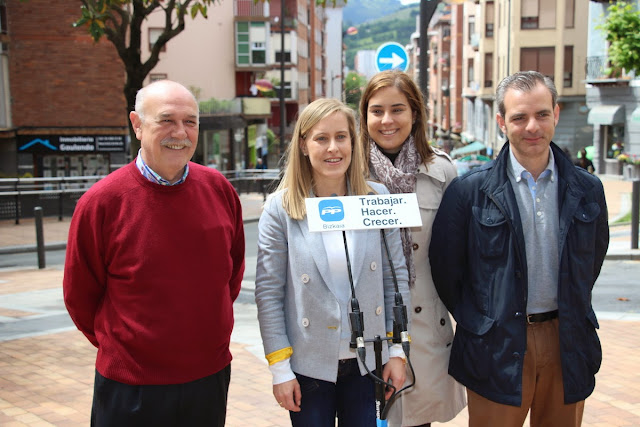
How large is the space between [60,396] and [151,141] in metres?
3.38

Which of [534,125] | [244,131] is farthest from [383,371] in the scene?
[244,131]

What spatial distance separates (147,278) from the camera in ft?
9.67

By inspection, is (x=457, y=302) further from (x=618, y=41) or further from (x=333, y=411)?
(x=618, y=41)

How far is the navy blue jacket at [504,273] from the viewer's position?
3.33 metres

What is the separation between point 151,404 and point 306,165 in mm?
1230

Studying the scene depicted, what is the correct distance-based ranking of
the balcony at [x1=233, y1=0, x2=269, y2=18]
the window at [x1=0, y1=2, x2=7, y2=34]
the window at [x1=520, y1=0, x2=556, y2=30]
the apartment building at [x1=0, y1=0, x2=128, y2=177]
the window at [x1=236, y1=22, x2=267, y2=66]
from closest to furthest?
the window at [x1=0, y1=2, x2=7, y2=34] < the apartment building at [x1=0, y1=0, x2=128, y2=177] < the window at [x1=236, y1=22, x2=267, y2=66] < the balcony at [x1=233, y1=0, x2=269, y2=18] < the window at [x1=520, y1=0, x2=556, y2=30]

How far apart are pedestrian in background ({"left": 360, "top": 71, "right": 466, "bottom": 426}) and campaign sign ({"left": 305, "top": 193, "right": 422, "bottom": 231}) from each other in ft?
1.47

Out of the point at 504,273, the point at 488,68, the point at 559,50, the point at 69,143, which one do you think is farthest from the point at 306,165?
the point at 488,68

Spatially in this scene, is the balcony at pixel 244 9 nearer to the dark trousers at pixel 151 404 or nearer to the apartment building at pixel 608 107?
the apartment building at pixel 608 107

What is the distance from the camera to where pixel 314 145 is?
3279mm

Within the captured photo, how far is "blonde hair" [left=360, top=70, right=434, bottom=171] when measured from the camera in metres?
3.73

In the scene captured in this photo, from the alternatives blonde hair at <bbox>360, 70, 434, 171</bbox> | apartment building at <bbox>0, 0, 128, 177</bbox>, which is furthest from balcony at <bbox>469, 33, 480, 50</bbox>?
blonde hair at <bbox>360, 70, 434, 171</bbox>

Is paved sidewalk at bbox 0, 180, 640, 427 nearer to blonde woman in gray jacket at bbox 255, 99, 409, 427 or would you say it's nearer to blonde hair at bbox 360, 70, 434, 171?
blonde woman in gray jacket at bbox 255, 99, 409, 427

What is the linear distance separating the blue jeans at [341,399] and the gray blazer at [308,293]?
2.6 inches
